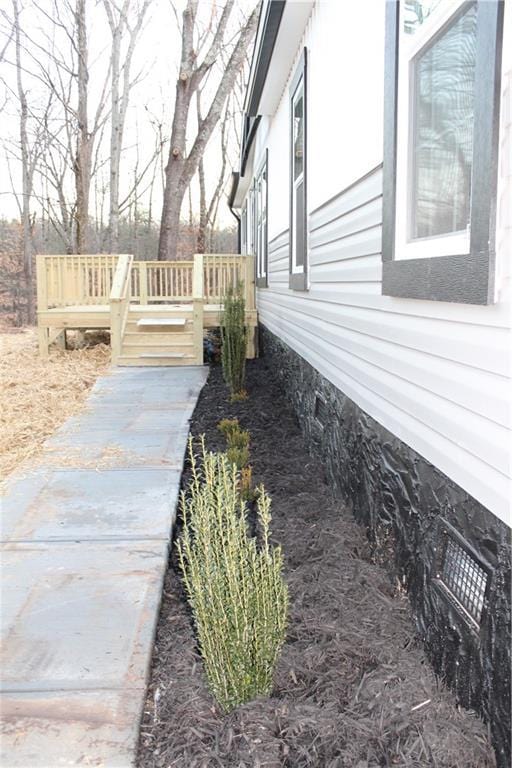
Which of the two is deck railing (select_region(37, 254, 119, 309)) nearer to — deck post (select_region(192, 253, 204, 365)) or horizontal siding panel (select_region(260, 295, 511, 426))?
deck post (select_region(192, 253, 204, 365))

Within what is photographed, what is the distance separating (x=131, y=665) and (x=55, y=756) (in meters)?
0.44

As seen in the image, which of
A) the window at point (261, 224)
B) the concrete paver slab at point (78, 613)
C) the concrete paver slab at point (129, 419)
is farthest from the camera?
the window at point (261, 224)

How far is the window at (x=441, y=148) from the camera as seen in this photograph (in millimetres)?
1687

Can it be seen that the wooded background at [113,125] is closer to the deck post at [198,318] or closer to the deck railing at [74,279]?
the deck railing at [74,279]

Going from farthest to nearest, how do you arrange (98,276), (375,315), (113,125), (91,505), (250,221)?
1. (113,125)
2. (250,221)
3. (98,276)
4. (91,505)
5. (375,315)

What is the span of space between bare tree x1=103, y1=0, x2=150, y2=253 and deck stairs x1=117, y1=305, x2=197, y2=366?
7.86 meters

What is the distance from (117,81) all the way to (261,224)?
11204mm

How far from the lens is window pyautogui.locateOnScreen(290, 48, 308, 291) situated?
530 centimetres

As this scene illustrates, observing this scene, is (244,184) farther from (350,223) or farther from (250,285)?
(350,223)

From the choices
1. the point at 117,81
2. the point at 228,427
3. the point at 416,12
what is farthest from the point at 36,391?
the point at 117,81

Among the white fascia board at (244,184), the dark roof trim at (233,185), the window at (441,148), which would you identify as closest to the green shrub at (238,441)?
the window at (441,148)

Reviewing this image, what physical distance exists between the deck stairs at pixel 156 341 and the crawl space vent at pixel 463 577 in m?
7.25

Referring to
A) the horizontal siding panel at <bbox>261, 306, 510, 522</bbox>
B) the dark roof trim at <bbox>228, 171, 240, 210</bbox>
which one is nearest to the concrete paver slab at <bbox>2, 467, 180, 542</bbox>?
the horizontal siding panel at <bbox>261, 306, 510, 522</bbox>

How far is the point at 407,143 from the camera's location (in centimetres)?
248
